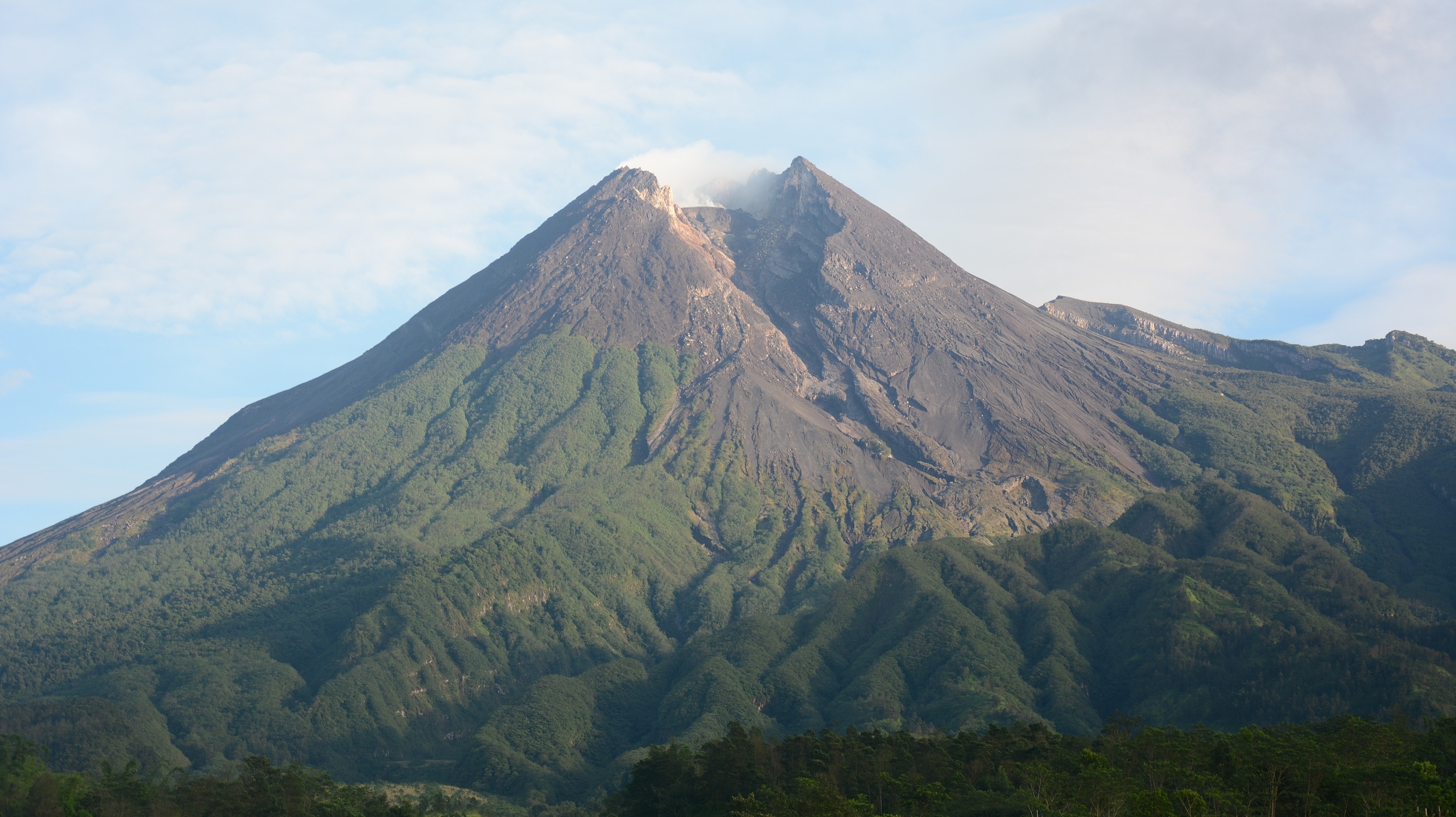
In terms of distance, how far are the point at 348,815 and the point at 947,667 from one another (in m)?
103

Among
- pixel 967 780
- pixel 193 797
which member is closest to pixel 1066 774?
pixel 967 780

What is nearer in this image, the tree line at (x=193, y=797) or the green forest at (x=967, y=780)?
Answer: the green forest at (x=967, y=780)

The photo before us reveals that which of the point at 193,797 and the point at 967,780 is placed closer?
the point at 967,780

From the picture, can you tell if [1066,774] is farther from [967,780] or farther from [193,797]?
[193,797]

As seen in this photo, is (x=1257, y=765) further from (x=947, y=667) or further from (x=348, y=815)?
(x=947, y=667)

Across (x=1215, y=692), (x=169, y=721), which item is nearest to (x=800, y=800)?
(x=1215, y=692)

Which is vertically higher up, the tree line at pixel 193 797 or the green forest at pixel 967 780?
the tree line at pixel 193 797

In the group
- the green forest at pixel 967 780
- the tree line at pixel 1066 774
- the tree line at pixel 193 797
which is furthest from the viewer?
the tree line at pixel 193 797

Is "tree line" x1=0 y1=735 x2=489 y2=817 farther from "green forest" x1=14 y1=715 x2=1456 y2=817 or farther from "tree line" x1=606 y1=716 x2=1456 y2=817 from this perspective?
"tree line" x1=606 y1=716 x2=1456 y2=817

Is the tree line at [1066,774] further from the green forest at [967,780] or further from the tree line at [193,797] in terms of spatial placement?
the tree line at [193,797]

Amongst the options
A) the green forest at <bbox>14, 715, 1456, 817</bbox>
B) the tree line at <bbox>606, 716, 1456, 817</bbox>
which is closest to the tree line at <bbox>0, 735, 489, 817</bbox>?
the green forest at <bbox>14, 715, 1456, 817</bbox>

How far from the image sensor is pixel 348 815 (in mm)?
107625

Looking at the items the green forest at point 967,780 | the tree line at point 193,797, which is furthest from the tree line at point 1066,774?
the tree line at point 193,797

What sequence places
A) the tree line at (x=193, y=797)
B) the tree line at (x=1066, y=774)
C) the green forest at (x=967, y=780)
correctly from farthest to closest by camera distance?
the tree line at (x=193, y=797), the green forest at (x=967, y=780), the tree line at (x=1066, y=774)
